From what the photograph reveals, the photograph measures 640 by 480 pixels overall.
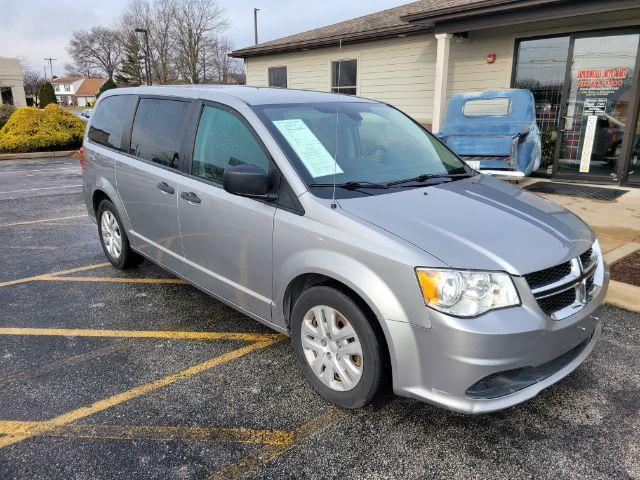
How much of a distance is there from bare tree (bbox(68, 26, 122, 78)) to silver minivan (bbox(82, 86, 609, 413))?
64.8m

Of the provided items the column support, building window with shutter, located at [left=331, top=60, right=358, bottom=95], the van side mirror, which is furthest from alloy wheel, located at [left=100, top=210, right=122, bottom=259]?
building window with shutter, located at [left=331, top=60, right=358, bottom=95]

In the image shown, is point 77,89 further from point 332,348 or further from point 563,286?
point 563,286

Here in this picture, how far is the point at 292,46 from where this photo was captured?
46.8ft

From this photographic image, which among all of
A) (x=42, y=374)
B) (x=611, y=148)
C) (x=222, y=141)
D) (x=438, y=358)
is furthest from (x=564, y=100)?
(x=42, y=374)

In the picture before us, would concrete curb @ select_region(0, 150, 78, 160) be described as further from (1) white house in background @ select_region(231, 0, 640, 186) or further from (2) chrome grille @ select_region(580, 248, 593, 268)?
(2) chrome grille @ select_region(580, 248, 593, 268)

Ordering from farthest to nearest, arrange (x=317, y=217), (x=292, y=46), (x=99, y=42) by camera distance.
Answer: (x=99, y=42) → (x=292, y=46) → (x=317, y=217)

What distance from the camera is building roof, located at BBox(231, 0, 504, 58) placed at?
33.2 feet

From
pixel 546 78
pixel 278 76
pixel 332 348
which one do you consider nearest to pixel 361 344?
pixel 332 348

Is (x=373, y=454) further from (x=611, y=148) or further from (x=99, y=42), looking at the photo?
(x=99, y=42)

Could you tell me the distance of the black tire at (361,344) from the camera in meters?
2.50

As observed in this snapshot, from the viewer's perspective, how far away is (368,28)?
12.4 meters

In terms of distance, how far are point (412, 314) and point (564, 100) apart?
8.24 m

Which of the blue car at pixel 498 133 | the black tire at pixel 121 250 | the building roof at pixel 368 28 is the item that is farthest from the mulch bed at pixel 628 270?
the building roof at pixel 368 28

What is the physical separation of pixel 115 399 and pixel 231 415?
0.73 m
